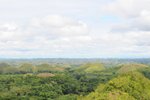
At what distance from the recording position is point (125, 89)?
69000mm

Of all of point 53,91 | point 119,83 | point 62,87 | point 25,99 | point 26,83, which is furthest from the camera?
point 26,83

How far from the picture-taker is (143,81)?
→ 76312mm

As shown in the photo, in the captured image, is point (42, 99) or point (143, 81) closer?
point (143, 81)

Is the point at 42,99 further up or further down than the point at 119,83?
further down

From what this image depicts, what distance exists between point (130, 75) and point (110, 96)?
62.8 ft

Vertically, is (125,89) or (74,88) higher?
(125,89)

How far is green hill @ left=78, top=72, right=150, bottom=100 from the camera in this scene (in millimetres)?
61162

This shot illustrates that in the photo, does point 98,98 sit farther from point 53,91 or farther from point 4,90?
point 4,90

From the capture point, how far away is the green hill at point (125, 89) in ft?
201

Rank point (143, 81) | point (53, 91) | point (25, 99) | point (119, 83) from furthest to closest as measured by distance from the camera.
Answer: point (53, 91) → point (25, 99) → point (143, 81) → point (119, 83)

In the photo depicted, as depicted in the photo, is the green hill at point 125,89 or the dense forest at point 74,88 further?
the dense forest at point 74,88

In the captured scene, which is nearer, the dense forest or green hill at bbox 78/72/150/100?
green hill at bbox 78/72/150/100

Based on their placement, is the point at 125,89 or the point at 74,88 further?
the point at 74,88

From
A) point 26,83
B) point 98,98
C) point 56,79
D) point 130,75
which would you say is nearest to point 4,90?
point 26,83
